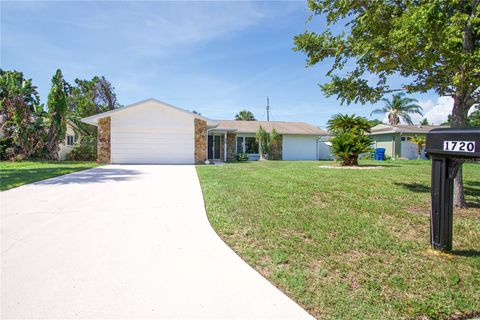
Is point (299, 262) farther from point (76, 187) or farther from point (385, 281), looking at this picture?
point (76, 187)

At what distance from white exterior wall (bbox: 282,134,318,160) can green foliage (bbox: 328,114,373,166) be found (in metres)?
9.64

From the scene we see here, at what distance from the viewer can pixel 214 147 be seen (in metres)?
22.0

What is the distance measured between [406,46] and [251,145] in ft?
62.3

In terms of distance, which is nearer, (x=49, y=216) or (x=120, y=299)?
(x=120, y=299)

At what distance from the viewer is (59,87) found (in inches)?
730

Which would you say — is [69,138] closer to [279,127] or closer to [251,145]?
[251,145]

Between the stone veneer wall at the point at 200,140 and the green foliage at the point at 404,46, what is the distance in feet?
38.1

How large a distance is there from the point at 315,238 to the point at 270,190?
10.5ft

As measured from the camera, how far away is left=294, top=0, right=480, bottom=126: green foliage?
3.93 m

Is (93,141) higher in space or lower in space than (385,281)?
higher

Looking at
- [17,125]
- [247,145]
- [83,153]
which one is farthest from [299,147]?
[17,125]

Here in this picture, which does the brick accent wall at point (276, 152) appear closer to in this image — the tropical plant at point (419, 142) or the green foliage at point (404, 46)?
the tropical plant at point (419, 142)

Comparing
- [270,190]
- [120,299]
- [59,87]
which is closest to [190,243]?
[120,299]

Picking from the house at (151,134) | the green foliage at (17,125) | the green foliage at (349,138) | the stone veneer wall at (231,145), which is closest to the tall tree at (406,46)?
the green foliage at (349,138)
